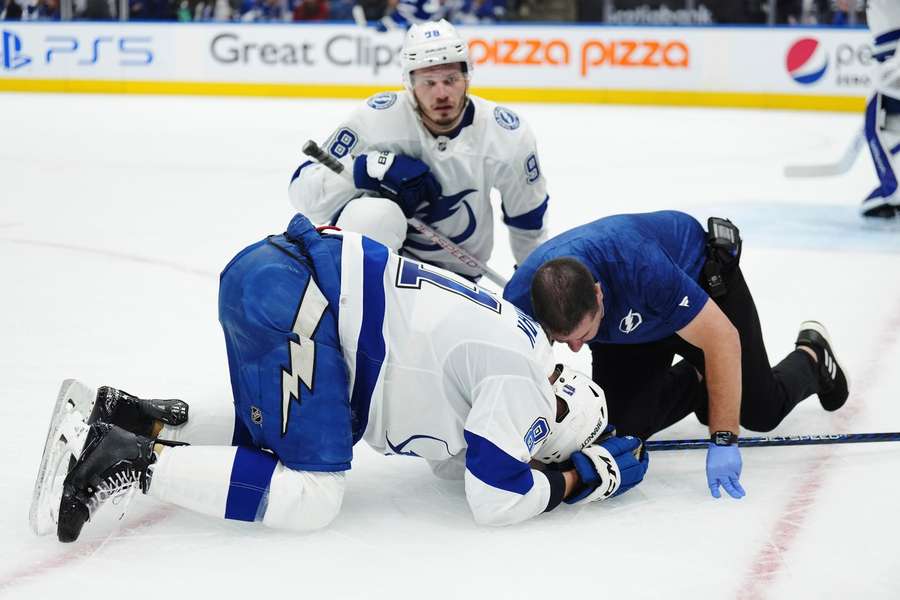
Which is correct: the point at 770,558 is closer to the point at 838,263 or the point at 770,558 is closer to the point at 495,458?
the point at 495,458

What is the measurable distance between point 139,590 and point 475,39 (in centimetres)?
1023

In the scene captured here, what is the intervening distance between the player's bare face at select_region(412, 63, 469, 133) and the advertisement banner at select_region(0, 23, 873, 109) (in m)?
7.91

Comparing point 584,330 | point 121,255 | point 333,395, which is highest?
point 584,330

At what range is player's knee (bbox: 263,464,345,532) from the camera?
95.5 inches

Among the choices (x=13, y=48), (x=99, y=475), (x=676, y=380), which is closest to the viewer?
(x=99, y=475)

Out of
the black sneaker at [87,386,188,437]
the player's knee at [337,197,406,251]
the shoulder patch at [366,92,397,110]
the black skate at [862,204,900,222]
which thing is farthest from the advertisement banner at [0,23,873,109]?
the black sneaker at [87,386,188,437]

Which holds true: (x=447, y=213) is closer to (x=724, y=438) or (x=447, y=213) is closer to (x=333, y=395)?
(x=724, y=438)

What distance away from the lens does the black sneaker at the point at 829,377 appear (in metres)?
3.32

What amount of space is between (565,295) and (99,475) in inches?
38.5

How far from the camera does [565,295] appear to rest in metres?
2.47

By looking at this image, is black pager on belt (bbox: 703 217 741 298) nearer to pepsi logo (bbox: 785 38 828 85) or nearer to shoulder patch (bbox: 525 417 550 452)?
shoulder patch (bbox: 525 417 550 452)

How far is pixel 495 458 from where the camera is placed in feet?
7.84

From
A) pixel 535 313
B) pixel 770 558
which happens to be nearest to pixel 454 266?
pixel 535 313

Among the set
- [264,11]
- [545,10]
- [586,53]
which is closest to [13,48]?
[264,11]
